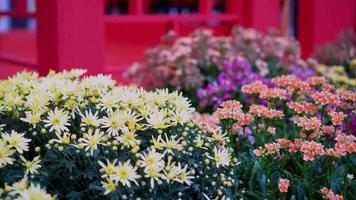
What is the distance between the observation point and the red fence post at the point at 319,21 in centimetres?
589

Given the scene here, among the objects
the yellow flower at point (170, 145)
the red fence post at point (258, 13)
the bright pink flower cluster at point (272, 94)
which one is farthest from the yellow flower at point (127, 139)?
the red fence post at point (258, 13)

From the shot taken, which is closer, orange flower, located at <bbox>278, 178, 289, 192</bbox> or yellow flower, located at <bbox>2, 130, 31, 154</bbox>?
yellow flower, located at <bbox>2, 130, 31, 154</bbox>

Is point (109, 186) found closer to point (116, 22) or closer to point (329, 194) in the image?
point (329, 194)

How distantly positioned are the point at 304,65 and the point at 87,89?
104 inches

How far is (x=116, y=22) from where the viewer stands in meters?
4.18

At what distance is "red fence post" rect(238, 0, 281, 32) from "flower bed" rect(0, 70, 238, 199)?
2.84m

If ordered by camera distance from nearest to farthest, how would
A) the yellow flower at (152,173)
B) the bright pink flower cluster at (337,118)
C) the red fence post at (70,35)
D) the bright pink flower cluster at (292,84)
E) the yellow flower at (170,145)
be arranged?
the yellow flower at (152,173) < the yellow flower at (170,145) < the bright pink flower cluster at (337,118) < the bright pink flower cluster at (292,84) < the red fence post at (70,35)

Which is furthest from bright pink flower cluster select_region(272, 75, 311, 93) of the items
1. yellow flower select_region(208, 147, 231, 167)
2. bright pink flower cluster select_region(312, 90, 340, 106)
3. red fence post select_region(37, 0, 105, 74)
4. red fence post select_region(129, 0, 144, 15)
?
red fence post select_region(129, 0, 144, 15)

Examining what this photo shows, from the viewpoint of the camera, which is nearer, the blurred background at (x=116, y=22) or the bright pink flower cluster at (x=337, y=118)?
the bright pink flower cluster at (x=337, y=118)

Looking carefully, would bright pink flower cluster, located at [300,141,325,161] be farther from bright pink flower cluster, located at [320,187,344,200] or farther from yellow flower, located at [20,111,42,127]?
yellow flower, located at [20,111,42,127]

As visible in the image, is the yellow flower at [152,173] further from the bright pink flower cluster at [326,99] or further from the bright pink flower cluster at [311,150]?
the bright pink flower cluster at [326,99]

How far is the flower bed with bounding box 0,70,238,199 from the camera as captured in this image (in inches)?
72.3

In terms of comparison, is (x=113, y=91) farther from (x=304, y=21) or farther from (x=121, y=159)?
(x=304, y=21)

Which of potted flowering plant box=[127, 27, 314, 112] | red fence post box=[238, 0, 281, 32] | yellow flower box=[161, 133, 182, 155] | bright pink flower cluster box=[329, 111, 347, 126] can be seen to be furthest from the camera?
red fence post box=[238, 0, 281, 32]
